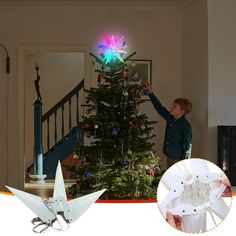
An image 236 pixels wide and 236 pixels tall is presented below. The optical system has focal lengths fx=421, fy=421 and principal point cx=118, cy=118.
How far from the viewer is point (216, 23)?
4.11 metres

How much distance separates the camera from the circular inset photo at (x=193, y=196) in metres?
0.61

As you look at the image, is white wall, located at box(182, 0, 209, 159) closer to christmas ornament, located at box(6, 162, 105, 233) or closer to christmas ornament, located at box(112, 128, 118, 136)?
christmas ornament, located at box(112, 128, 118, 136)

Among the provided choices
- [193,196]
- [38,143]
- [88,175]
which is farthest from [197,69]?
[193,196]

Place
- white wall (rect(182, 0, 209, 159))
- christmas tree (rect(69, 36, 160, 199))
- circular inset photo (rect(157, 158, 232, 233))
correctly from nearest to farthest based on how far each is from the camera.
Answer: circular inset photo (rect(157, 158, 232, 233))
christmas tree (rect(69, 36, 160, 199))
white wall (rect(182, 0, 209, 159))

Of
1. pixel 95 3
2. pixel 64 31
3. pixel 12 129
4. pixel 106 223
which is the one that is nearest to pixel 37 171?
pixel 12 129

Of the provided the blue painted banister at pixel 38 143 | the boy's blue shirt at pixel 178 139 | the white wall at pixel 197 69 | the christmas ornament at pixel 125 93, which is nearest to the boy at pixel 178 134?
the boy's blue shirt at pixel 178 139

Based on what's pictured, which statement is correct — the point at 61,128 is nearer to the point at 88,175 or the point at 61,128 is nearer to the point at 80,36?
the point at 80,36

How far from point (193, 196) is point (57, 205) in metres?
0.21

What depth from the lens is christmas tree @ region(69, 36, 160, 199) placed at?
3082 millimetres

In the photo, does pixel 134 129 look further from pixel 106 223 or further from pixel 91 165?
pixel 106 223

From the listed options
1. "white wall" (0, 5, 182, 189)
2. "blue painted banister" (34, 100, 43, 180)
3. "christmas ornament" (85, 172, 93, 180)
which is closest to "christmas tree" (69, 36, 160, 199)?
"christmas ornament" (85, 172, 93, 180)

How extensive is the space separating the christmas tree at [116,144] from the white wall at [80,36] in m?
1.88

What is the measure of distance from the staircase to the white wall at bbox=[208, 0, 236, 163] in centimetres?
305

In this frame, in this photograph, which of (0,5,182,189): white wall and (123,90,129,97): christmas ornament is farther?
(0,5,182,189): white wall
